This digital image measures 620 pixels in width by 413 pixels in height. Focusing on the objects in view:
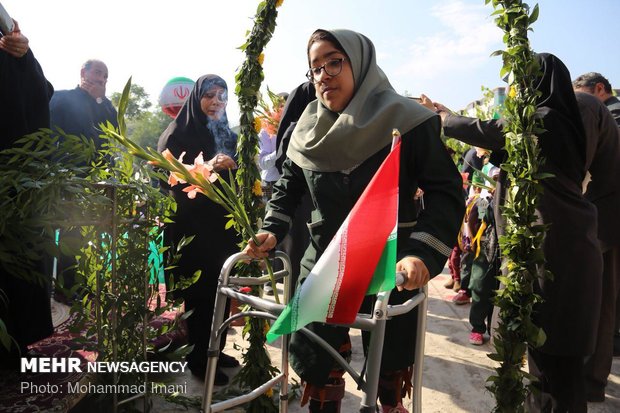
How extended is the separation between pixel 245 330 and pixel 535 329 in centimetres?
155

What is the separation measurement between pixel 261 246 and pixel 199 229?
159cm

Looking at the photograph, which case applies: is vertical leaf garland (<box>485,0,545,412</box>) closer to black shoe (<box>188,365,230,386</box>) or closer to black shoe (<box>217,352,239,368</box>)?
black shoe (<box>188,365,230,386</box>)

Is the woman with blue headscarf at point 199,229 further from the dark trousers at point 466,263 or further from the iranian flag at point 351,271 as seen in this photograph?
the dark trousers at point 466,263

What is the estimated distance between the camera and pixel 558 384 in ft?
8.11

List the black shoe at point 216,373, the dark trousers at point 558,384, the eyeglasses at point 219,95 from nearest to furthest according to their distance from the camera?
1. the dark trousers at point 558,384
2. the black shoe at point 216,373
3. the eyeglasses at point 219,95

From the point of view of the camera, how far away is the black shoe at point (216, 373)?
322 centimetres

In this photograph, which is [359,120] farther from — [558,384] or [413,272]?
[558,384]

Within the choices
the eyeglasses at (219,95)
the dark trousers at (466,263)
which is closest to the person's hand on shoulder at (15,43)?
the eyeglasses at (219,95)

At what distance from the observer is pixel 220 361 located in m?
3.56

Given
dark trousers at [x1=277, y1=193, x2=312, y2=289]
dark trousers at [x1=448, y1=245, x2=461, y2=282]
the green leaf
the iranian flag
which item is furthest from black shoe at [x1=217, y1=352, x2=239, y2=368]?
dark trousers at [x1=448, y1=245, x2=461, y2=282]

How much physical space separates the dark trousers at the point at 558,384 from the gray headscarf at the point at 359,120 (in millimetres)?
1602

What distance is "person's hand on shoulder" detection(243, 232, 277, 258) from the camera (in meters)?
1.85

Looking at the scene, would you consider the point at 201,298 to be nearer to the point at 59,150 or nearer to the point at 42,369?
the point at 42,369

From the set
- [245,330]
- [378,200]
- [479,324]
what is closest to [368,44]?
[378,200]
